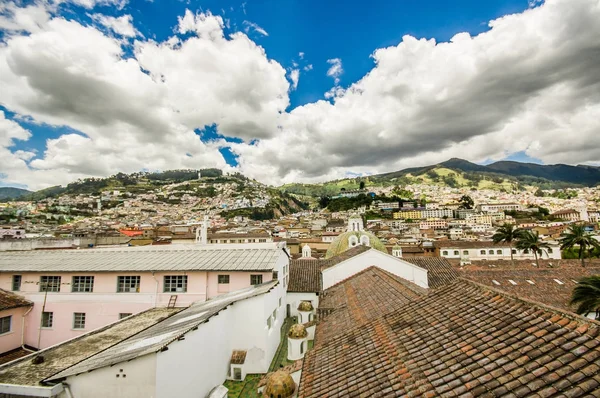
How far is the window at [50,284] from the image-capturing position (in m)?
18.7

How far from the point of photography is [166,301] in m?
17.9

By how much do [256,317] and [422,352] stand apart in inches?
389

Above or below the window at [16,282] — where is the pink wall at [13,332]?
below

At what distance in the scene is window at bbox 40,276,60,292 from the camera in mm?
18672

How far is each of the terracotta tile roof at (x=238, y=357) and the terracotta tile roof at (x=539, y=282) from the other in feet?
66.4

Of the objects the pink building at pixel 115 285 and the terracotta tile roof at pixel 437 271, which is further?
the terracotta tile roof at pixel 437 271

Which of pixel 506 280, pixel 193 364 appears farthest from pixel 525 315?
pixel 506 280

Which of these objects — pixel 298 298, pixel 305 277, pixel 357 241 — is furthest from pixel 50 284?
pixel 357 241

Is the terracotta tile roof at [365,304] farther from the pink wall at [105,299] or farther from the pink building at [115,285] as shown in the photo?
the pink wall at [105,299]

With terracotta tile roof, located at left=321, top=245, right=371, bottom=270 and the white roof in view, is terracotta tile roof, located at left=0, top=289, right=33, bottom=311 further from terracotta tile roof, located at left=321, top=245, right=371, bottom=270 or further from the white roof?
terracotta tile roof, located at left=321, top=245, right=371, bottom=270

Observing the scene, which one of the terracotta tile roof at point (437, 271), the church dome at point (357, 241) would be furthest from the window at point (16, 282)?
the terracotta tile roof at point (437, 271)

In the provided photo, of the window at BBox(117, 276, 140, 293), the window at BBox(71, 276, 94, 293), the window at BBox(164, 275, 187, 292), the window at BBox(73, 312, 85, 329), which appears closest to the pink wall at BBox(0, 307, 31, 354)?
the window at BBox(73, 312, 85, 329)

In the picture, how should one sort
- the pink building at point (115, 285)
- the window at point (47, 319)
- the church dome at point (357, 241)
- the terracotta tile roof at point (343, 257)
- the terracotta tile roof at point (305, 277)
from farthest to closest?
the church dome at point (357, 241)
the terracotta tile roof at point (343, 257)
the terracotta tile roof at point (305, 277)
the window at point (47, 319)
the pink building at point (115, 285)

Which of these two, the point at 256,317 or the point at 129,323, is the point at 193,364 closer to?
the point at 256,317
